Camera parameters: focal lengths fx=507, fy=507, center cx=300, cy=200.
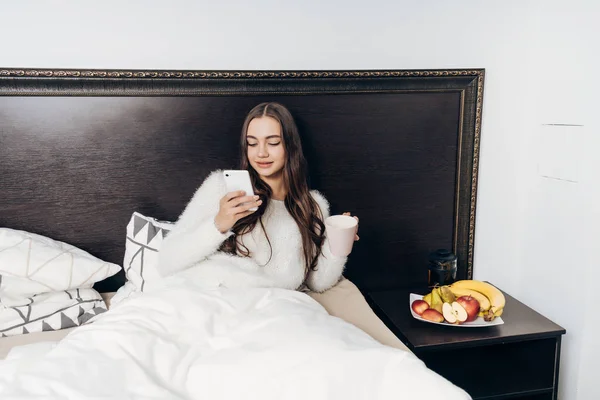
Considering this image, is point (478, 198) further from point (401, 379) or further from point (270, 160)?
point (401, 379)

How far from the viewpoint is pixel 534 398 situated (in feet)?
6.27

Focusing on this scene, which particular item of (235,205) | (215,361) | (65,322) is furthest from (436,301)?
(65,322)

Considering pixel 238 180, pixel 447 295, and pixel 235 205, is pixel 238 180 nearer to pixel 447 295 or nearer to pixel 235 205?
pixel 235 205

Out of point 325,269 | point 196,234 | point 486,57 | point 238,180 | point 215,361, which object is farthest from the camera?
point 486,57

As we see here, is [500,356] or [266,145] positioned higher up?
[266,145]

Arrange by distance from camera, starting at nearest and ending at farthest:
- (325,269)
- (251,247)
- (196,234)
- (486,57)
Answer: (196,234) < (251,247) < (325,269) < (486,57)

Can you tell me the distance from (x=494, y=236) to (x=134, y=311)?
63.6 inches

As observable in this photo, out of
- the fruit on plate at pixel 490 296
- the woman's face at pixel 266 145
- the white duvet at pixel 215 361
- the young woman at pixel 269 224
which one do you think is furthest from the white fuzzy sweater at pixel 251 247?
the fruit on plate at pixel 490 296

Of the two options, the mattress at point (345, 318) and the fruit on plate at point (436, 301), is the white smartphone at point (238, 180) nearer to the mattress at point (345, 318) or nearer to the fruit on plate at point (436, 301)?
the mattress at point (345, 318)

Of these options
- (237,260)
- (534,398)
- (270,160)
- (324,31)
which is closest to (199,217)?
(237,260)

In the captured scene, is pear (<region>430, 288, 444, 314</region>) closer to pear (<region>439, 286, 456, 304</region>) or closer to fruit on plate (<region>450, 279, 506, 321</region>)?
pear (<region>439, 286, 456, 304</region>)

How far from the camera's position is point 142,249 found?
73.4 inches

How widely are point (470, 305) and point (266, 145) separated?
92cm

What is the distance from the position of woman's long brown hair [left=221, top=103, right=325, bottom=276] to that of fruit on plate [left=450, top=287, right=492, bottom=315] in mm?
550
